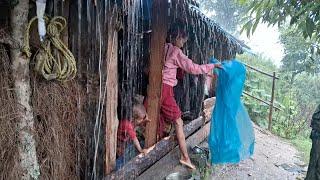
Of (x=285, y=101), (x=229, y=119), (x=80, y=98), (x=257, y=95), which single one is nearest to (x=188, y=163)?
(x=229, y=119)

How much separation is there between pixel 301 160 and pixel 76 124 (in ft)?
20.7

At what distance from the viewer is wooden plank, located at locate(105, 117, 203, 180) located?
Result: 3.94 m

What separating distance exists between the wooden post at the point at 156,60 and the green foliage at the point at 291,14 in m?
1.49

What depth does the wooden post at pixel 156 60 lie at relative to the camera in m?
4.50

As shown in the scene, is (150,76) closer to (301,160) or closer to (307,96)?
(301,160)

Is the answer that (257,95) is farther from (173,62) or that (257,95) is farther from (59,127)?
(59,127)

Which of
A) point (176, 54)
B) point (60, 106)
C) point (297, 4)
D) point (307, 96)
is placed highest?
point (297, 4)

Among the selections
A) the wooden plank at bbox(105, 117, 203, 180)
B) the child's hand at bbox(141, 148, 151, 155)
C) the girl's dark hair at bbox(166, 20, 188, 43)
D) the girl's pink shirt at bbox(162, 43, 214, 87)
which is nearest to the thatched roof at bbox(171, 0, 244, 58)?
the girl's dark hair at bbox(166, 20, 188, 43)

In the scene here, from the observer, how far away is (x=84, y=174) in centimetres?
369

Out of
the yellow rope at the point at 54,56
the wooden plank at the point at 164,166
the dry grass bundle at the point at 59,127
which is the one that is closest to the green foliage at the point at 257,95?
the wooden plank at the point at 164,166

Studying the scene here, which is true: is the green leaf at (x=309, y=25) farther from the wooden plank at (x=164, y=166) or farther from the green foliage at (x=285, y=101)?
the green foliage at (x=285, y=101)

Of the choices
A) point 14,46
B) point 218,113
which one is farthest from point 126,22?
Answer: point 218,113

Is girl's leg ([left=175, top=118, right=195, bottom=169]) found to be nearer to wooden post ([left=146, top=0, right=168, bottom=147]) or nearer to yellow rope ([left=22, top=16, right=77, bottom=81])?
wooden post ([left=146, top=0, right=168, bottom=147])

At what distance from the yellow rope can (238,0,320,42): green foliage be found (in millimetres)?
2734
